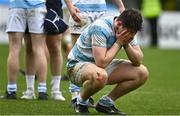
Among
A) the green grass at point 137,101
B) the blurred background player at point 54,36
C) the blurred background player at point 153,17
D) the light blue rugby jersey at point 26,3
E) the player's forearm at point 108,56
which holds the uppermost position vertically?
the light blue rugby jersey at point 26,3

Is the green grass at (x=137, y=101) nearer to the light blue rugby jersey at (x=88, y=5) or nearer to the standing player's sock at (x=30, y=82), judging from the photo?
the standing player's sock at (x=30, y=82)

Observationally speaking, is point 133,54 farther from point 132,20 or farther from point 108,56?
point 132,20

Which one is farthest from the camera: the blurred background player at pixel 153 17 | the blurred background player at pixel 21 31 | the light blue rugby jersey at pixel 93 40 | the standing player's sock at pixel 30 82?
the blurred background player at pixel 153 17

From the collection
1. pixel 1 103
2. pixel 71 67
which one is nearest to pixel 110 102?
pixel 71 67

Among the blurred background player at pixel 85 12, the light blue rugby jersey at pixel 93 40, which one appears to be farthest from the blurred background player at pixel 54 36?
the light blue rugby jersey at pixel 93 40

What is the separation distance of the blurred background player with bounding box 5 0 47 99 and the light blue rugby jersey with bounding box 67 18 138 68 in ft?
5.28

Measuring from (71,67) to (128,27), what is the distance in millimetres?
913

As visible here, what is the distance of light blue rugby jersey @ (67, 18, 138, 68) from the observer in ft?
28.6

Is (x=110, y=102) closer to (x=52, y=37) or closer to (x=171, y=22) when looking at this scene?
(x=52, y=37)

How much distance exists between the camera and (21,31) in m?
10.6

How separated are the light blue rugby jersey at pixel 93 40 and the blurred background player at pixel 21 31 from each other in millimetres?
1610

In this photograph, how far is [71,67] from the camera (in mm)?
9094

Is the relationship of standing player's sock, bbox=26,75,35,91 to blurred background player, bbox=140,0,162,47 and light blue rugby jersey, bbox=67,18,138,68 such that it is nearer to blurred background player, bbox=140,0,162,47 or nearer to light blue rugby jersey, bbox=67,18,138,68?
light blue rugby jersey, bbox=67,18,138,68

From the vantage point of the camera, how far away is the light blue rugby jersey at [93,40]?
8.73 meters
